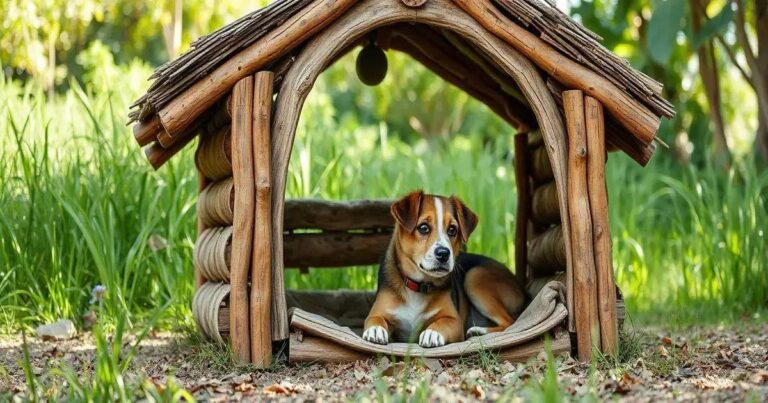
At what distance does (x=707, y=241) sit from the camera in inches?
333

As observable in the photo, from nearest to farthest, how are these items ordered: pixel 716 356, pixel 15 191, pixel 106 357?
pixel 106 357
pixel 716 356
pixel 15 191

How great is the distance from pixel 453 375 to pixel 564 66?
1901 mm

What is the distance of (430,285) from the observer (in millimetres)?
6148

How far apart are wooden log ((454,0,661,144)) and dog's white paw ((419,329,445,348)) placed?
1.67 m

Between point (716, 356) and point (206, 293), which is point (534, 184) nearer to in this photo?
point (716, 356)

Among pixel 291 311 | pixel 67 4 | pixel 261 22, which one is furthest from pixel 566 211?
pixel 67 4

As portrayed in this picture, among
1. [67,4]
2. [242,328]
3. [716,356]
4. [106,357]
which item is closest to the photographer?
[106,357]

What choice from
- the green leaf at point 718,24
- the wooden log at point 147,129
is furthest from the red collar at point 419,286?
the green leaf at point 718,24

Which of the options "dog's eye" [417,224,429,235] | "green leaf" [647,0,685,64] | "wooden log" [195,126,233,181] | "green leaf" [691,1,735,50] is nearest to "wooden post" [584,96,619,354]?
"dog's eye" [417,224,429,235]

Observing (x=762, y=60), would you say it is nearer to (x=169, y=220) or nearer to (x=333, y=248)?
(x=333, y=248)

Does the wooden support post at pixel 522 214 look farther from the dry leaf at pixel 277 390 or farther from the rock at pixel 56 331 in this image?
the rock at pixel 56 331

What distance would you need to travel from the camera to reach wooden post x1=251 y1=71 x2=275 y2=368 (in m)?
5.36

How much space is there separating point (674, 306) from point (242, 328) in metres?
4.66

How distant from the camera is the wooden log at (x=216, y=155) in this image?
19.2 ft
